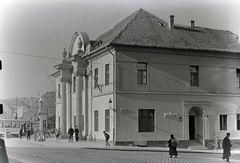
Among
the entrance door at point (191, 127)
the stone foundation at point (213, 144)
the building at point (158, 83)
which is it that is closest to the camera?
the building at point (158, 83)

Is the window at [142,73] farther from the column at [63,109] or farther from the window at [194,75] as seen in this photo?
the column at [63,109]

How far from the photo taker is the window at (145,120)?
102 ft

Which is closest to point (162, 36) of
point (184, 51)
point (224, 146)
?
point (184, 51)

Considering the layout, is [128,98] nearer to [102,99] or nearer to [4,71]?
[102,99]

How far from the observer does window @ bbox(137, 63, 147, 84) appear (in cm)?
3136

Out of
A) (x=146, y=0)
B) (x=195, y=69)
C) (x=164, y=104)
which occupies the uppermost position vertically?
(x=146, y=0)

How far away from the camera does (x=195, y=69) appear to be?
33.2 m

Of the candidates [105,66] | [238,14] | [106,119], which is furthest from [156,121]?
[238,14]

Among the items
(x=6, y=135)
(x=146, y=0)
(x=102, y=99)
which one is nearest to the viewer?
(x=146, y=0)

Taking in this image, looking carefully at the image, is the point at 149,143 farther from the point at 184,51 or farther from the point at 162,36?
the point at 162,36

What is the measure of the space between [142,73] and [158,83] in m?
1.51

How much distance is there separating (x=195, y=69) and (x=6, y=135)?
1025 inches

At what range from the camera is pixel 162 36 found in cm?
3275

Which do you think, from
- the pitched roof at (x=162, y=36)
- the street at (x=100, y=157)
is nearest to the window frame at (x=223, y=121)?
the pitched roof at (x=162, y=36)
